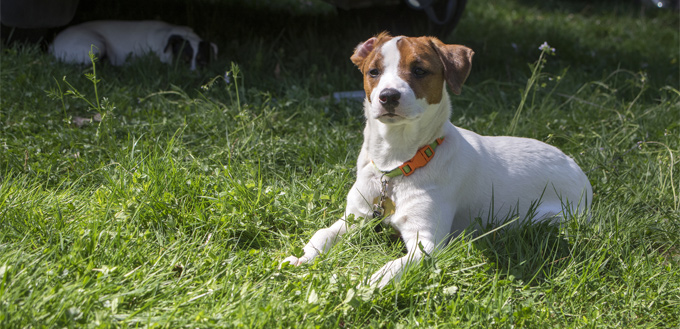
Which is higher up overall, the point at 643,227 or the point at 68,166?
the point at 643,227

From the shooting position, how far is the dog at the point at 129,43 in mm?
5012

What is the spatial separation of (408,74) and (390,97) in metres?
0.18

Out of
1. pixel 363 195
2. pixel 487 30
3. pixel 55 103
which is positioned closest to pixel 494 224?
pixel 363 195

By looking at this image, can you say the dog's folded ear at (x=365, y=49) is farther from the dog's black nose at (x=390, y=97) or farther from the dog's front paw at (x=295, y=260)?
the dog's front paw at (x=295, y=260)

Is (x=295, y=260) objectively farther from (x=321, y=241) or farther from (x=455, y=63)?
(x=455, y=63)

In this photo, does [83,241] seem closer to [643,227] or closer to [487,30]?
[643,227]

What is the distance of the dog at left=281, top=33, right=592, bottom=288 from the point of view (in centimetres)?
249

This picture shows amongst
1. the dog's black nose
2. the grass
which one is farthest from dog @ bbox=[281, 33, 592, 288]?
the grass

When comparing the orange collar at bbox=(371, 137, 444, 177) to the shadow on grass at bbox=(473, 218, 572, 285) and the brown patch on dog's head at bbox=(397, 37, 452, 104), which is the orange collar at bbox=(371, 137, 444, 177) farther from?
the shadow on grass at bbox=(473, 218, 572, 285)

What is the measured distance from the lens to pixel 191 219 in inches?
107

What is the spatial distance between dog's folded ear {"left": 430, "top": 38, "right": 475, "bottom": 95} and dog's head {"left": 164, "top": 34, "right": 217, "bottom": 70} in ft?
9.63

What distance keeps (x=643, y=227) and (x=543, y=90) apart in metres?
2.31

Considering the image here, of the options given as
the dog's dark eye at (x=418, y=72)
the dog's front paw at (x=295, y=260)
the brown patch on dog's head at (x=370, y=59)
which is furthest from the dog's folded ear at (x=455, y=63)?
the dog's front paw at (x=295, y=260)

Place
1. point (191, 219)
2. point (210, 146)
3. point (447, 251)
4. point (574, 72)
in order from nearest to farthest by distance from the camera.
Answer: point (447, 251), point (191, 219), point (210, 146), point (574, 72)
